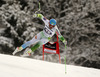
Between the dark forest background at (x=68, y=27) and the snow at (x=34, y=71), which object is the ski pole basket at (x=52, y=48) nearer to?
the snow at (x=34, y=71)

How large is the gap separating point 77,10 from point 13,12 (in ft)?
13.7

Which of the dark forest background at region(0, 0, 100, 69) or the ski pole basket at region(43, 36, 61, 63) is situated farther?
the dark forest background at region(0, 0, 100, 69)

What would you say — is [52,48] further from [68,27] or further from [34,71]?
[68,27]

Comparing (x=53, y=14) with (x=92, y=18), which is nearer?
(x=92, y=18)

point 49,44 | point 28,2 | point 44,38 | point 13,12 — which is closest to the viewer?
point 44,38

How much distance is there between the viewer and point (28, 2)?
939cm

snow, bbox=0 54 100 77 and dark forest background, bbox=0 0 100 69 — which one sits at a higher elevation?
dark forest background, bbox=0 0 100 69

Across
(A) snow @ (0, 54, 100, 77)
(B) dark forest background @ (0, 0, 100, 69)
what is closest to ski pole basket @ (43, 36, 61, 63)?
(A) snow @ (0, 54, 100, 77)

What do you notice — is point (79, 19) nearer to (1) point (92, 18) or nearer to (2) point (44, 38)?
(1) point (92, 18)

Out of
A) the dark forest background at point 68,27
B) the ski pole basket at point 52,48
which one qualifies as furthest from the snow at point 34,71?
the dark forest background at point 68,27

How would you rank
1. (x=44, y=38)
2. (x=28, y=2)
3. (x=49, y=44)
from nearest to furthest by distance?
(x=44, y=38)
(x=49, y=44)
(x=28, y=2)

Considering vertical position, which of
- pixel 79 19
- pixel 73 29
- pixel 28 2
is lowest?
pixel 73 29

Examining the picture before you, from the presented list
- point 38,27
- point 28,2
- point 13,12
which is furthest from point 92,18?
point 13,12

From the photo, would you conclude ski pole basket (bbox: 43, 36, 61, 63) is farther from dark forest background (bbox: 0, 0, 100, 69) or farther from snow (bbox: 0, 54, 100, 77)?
dark forest background (bbox: 0, 0, 100, 69)
